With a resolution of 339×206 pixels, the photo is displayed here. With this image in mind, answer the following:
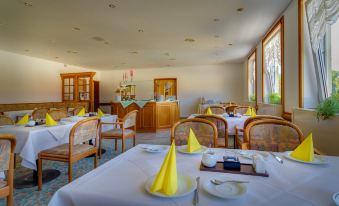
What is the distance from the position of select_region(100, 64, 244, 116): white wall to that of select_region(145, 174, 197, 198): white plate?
8202 millimetres

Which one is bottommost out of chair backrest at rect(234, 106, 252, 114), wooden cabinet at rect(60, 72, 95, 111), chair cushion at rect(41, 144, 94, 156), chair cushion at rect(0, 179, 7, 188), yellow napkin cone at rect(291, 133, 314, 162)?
chair cushion at rect(0, 179, 7, 188)

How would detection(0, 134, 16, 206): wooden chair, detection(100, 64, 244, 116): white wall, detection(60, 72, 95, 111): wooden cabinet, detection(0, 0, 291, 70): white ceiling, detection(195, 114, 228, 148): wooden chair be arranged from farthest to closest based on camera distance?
detection(100, 64, 244, 116): white wall
detection(60, 72, 95, 111): wooden cabinet
detection(0, 0, 291, 70): white ceiling
detection(195, 114, 228, 148): wooden chair
detection(0, 134, 16, 206): wooden chair

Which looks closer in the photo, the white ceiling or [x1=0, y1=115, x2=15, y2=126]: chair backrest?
[x1=0, y1=115, x2=15, y2=126]: chair backrest

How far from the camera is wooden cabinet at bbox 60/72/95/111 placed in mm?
7376

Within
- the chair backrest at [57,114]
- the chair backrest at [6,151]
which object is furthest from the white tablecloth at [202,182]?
the chair backrest at [57,114]

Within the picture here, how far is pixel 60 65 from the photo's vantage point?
25.9 feet

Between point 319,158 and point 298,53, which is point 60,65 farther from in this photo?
point 319,158

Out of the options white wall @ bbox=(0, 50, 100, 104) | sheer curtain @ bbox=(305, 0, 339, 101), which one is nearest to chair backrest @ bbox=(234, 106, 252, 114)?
sheer curtain @ bbox=(305, 0, 339, 101)

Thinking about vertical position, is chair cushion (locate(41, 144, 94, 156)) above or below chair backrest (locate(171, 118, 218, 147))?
below

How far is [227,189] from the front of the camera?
70 centimetres

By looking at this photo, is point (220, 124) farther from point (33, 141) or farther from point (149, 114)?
point (149, 114)

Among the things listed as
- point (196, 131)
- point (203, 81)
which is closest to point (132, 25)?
point (196, 131)

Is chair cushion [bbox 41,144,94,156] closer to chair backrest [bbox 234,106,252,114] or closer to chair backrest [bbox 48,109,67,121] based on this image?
chair backrest [bbox 48,109,67,121]

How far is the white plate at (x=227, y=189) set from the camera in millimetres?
649
